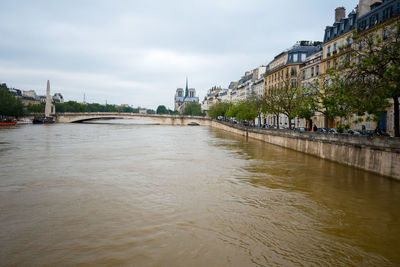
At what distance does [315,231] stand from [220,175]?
25.2 ft

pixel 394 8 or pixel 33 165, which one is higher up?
pixel 394 8

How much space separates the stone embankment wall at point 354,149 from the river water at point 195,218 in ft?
2.48

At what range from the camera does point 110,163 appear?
717 inches

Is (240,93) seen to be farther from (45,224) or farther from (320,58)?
(45,224)

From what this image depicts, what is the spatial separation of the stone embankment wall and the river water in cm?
76

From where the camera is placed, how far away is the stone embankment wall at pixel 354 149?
46.9 feet

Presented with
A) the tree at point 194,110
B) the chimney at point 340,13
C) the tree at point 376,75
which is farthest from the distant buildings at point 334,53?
the tree at point 194,110

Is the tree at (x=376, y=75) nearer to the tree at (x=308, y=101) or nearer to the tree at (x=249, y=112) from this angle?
the tree at (x=308, y=101)

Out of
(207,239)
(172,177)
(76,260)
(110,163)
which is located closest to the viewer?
(76,260)

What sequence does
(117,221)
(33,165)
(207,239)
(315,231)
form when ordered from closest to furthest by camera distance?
(207,239) → (315,231) → (117,221) → (33,165)

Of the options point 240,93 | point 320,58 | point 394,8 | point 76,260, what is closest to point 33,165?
point 76,260

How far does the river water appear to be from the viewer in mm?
6508

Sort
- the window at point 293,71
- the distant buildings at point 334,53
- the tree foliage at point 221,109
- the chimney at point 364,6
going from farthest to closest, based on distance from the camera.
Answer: the tree foliage at point 221,109 → the window at point 293,71 → the chimney at point 364,6 → the distant buildings at point 334,53

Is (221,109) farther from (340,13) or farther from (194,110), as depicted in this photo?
(194,110)
